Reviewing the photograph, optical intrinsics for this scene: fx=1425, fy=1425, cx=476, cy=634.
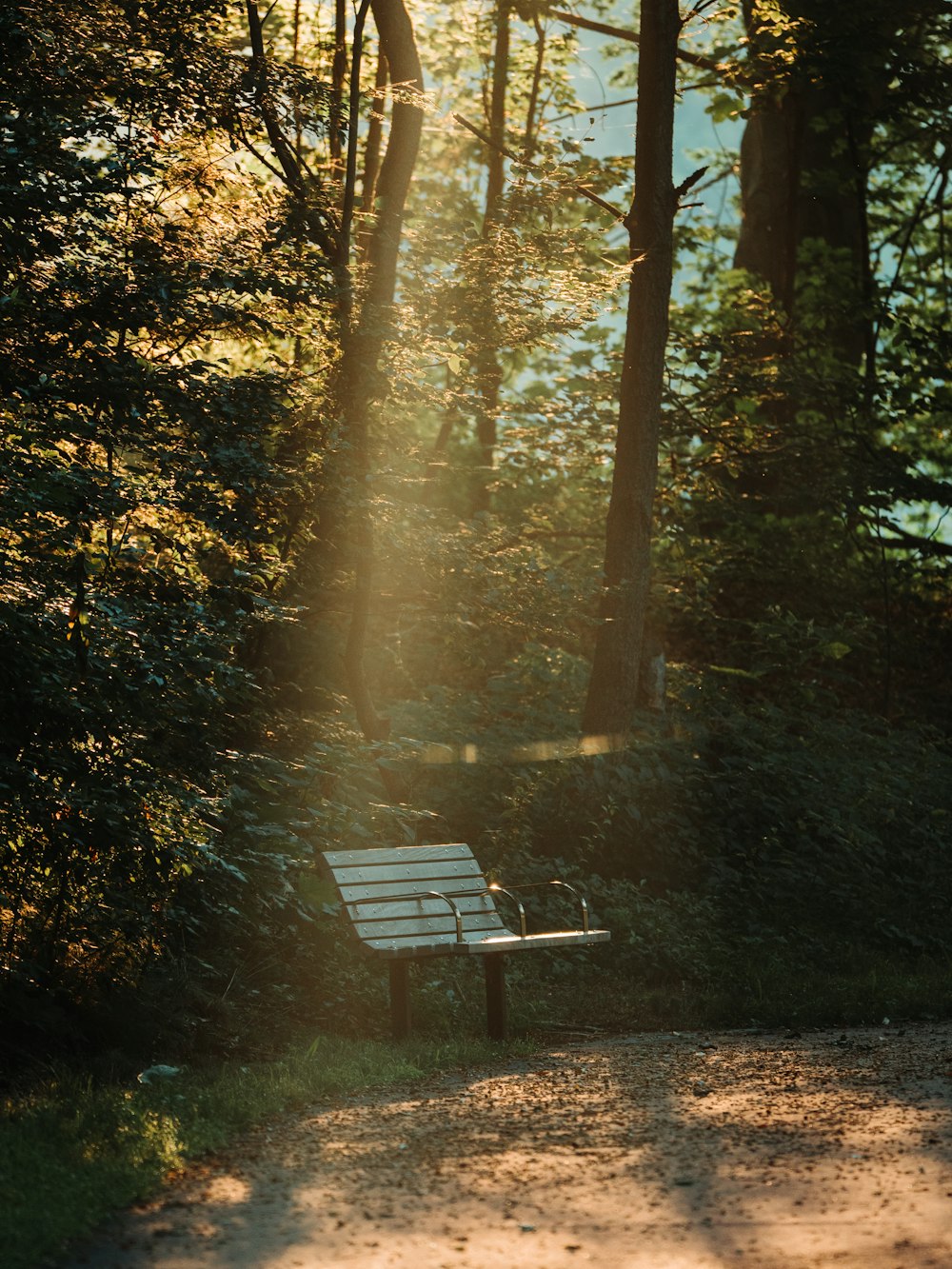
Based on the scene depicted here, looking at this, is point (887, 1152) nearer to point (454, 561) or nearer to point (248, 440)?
point (248, 440)

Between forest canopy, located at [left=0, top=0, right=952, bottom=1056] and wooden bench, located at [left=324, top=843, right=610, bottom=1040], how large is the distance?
1.38 feet

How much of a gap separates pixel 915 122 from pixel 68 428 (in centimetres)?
1706

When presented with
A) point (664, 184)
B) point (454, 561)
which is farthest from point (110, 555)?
point (664, 184)

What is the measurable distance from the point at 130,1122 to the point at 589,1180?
6.06ft

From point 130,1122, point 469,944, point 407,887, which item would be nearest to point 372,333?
point 407,887

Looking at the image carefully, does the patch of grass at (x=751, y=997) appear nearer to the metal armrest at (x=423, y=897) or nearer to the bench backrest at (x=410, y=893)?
the bench backrest at (x=410, y=893)

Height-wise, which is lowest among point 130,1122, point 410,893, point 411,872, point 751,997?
point 751,997

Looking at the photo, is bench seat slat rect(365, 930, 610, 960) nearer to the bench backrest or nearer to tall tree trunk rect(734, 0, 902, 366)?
the bench backrest

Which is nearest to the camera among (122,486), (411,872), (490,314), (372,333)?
(122,486)

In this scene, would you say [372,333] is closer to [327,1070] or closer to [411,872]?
[411,872]

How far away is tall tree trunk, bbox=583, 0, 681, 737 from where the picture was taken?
13039 millimetres

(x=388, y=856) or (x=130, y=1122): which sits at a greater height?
(x=388, y=856)

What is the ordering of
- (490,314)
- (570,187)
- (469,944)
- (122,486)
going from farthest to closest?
(570,187) < (490,314) < (469,944) < (122,486)

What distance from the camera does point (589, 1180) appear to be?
16.6 feet
